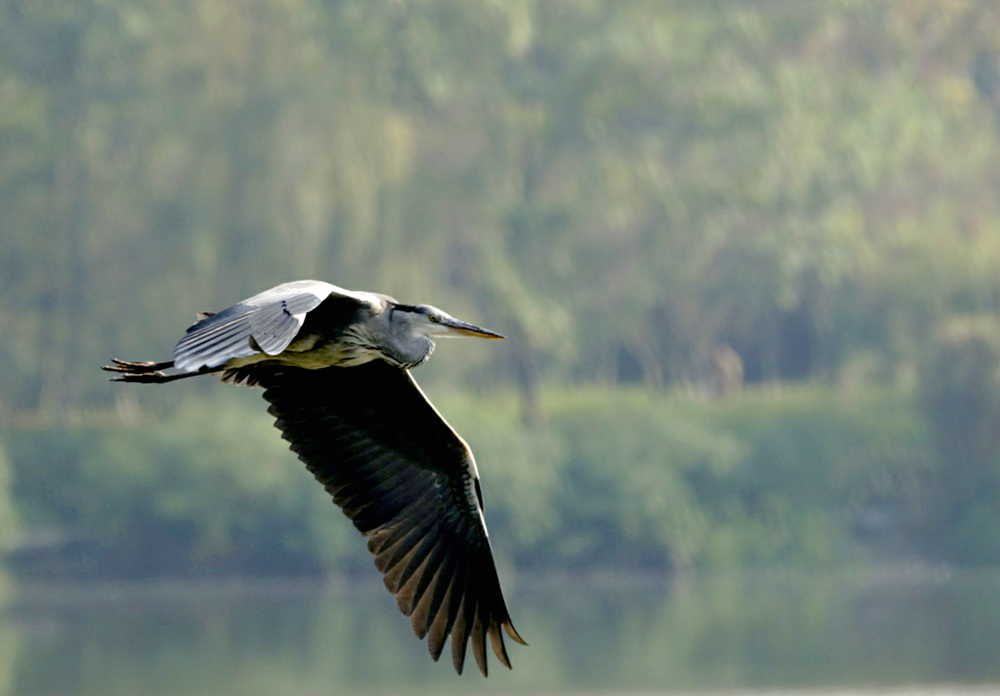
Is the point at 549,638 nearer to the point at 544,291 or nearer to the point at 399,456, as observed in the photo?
the point at 544,291

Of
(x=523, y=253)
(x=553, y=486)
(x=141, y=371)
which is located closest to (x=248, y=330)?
(x=141, y=371)

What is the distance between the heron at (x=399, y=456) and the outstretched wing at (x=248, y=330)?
84cm

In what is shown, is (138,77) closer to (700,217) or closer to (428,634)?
(700,217)

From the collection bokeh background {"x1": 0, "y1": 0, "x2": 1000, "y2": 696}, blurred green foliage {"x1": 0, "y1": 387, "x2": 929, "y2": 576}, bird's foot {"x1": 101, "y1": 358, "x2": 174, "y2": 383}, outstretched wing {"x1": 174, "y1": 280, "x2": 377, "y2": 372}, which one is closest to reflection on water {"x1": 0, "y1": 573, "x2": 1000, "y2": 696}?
bokeh background {"x1": 0, "y1": 0, "x2": 1000, "y2": 696}

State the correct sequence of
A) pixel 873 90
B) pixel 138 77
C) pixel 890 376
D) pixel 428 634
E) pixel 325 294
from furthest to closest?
1. pixel 873 90
2. pixel 890 376
3. pixel 138 77
4. pixel 428 634
5. pixel 325 294

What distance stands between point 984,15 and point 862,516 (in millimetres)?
9791

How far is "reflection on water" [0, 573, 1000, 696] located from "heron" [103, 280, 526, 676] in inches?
352

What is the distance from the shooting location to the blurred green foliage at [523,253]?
24641mm

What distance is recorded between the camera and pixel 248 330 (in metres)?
5.41

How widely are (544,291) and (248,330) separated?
22.6 metres

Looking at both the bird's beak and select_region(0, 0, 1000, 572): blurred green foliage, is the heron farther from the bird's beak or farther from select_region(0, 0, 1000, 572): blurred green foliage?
select_region(0, 0, 1000, 572): blurred green foliage

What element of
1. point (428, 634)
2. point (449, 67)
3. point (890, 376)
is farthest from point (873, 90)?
point (428, 634)

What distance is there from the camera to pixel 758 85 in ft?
94.0

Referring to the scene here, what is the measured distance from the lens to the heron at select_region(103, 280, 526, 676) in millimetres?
6703
